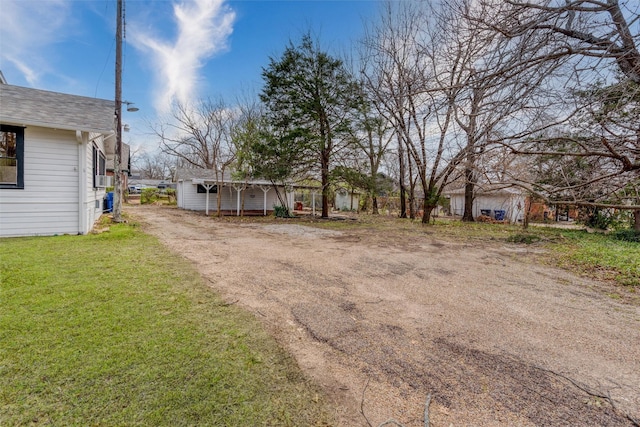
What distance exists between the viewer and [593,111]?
297cm

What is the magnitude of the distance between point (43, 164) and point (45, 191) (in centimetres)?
63

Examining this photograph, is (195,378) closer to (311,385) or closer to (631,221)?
(311,385)

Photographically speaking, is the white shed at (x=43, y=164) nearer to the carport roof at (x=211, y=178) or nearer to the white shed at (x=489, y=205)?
the carport roof at (x=211, y=178)

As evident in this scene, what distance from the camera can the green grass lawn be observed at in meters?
1.71

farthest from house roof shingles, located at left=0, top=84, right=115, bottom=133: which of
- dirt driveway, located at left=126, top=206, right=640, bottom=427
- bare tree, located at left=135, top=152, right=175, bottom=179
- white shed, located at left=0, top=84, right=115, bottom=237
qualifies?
bare tree, located at left=135, top=152, right=175, bottom=179

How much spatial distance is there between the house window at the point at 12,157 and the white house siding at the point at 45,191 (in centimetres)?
8

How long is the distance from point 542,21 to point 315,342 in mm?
3862

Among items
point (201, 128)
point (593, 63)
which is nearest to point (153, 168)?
point (201, 128)

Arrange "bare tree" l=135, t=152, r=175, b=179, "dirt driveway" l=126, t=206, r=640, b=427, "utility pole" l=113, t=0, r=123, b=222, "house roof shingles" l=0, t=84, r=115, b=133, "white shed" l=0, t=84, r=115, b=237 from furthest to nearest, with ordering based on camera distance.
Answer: "bare tree" l=135, t=152, r=175, b=179 < "utility pole" l=113, t=0, r=123, b=222 < "white shed" l=0, t=84, r=115, b=237 < "house roof shingles" l=0, t=84, r=115, b=133 < "dirt driveway" l=126, t=206, r=640, b=427

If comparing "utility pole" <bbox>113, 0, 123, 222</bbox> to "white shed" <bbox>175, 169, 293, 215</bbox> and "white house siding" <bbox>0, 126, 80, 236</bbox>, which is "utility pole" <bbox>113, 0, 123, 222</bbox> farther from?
"white shed" <bbox>175, 169, 293, 215</bbox>

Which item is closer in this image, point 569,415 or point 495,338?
point 569,415

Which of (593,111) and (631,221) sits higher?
(593,111)

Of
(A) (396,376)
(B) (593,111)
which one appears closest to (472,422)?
(A) (396,376)

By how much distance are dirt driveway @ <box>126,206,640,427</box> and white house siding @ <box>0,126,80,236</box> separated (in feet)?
13.6
